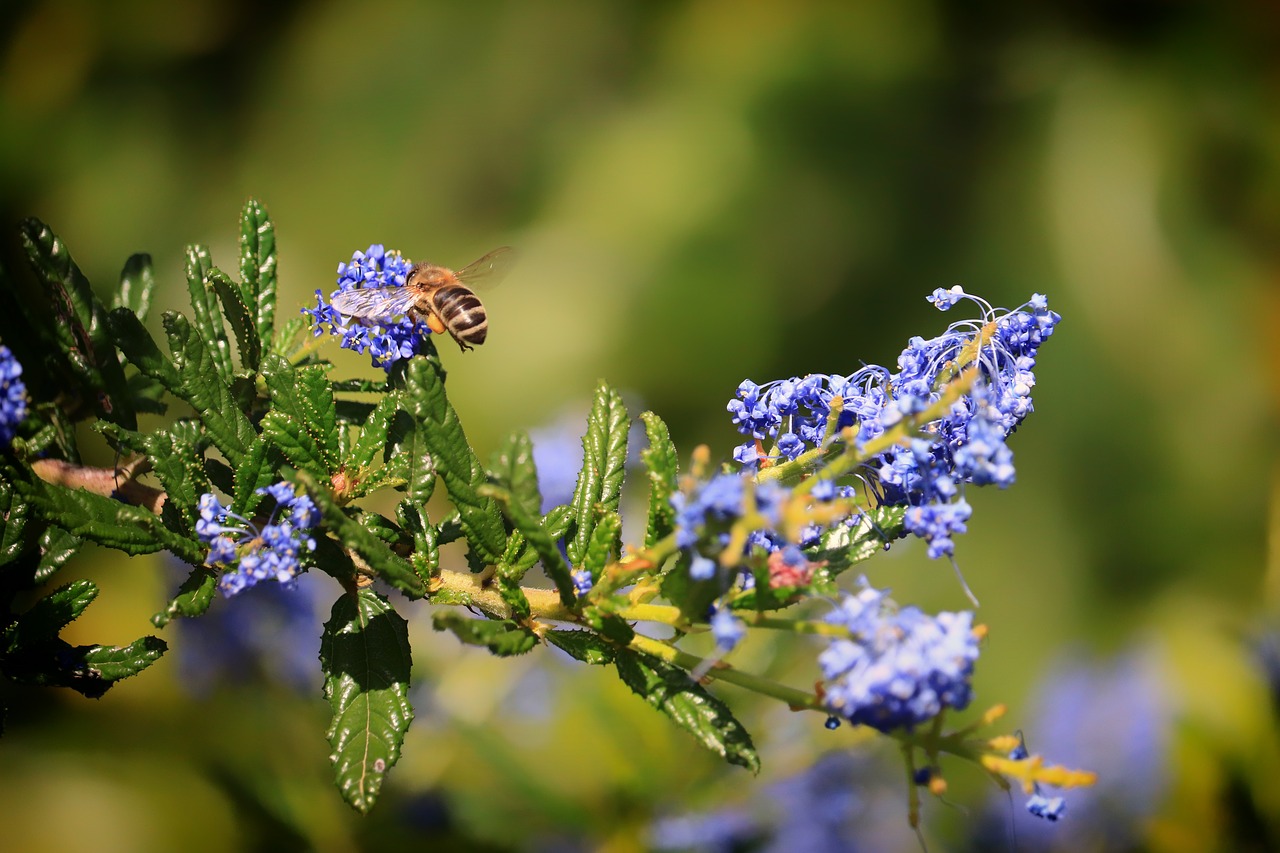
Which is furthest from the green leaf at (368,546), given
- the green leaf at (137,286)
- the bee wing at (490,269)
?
the bee wing at (490,269)

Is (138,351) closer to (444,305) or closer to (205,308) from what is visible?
(205,308)

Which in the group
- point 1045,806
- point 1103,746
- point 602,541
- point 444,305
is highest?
point 444,305

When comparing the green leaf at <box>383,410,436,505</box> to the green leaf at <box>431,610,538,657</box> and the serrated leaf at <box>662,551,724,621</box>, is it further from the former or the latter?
the serrated leaf at <box>662,551,724,621</box>

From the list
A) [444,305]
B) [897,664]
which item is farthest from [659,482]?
[444,305]

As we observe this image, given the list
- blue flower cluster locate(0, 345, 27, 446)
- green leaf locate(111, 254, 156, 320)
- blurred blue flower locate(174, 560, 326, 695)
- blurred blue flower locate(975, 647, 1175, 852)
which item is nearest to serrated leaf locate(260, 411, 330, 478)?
blue flower cluster locate(0, 345, 27, 446)

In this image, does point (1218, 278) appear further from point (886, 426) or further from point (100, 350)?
point (100, 350)

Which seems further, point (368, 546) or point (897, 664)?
point (368, 546)

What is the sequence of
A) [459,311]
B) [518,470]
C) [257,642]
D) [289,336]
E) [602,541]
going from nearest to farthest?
[518,470] → [602,541] → [289,336] → [459,311] → [257,642]

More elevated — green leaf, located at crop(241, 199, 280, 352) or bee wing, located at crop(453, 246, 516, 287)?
green leaf, located at crop(241, 199, 280, 352)
